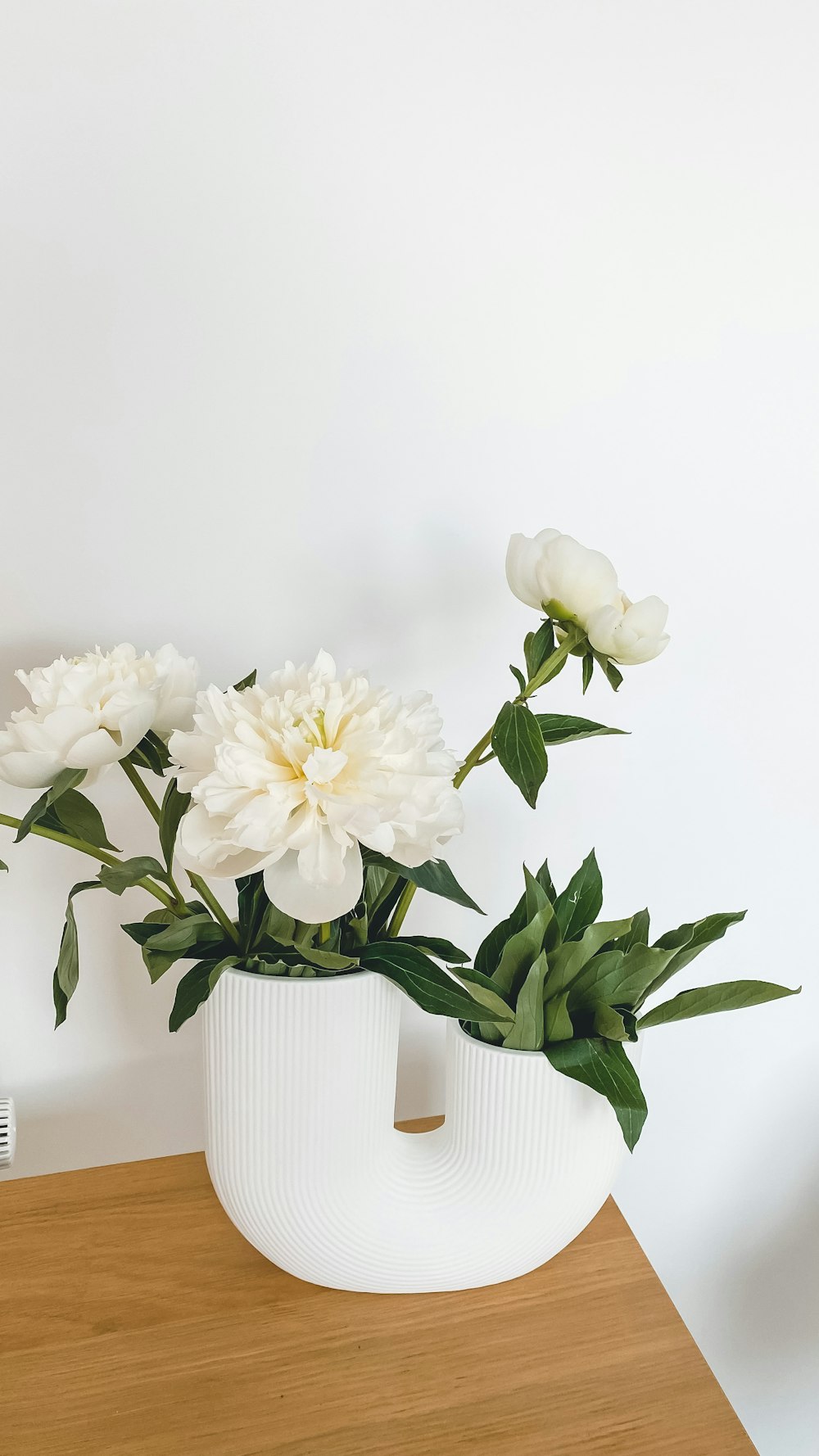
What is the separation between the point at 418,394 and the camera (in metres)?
0.80

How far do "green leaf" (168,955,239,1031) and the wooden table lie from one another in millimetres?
217

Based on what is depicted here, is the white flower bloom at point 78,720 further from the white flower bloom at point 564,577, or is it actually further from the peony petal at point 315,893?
the white flower bloom at point 564,577

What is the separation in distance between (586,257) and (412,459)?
235mm

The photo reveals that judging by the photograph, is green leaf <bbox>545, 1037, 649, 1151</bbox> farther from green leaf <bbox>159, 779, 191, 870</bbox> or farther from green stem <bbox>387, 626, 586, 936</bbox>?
green leaf <bbox>159, 779, 191, 870</bbox>

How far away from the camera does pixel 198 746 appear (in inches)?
21.2

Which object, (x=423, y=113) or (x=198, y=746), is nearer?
(x=198, y=746)

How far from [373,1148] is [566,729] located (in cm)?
31

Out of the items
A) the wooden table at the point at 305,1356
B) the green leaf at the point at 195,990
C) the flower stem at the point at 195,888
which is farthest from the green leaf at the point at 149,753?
the wooden table at the point at 305,1356

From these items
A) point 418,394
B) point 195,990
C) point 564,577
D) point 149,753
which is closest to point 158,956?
point 195,990

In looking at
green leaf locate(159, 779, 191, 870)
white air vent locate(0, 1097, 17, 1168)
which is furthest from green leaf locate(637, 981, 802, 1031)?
white air vent locate(0, 1097, 17, 1168)

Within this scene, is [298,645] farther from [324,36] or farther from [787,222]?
[787,222]

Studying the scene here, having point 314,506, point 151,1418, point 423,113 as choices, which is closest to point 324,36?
point 423,113

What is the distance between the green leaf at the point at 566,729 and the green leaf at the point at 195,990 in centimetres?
25

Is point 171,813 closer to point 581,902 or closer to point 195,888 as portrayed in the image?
point 195,888
